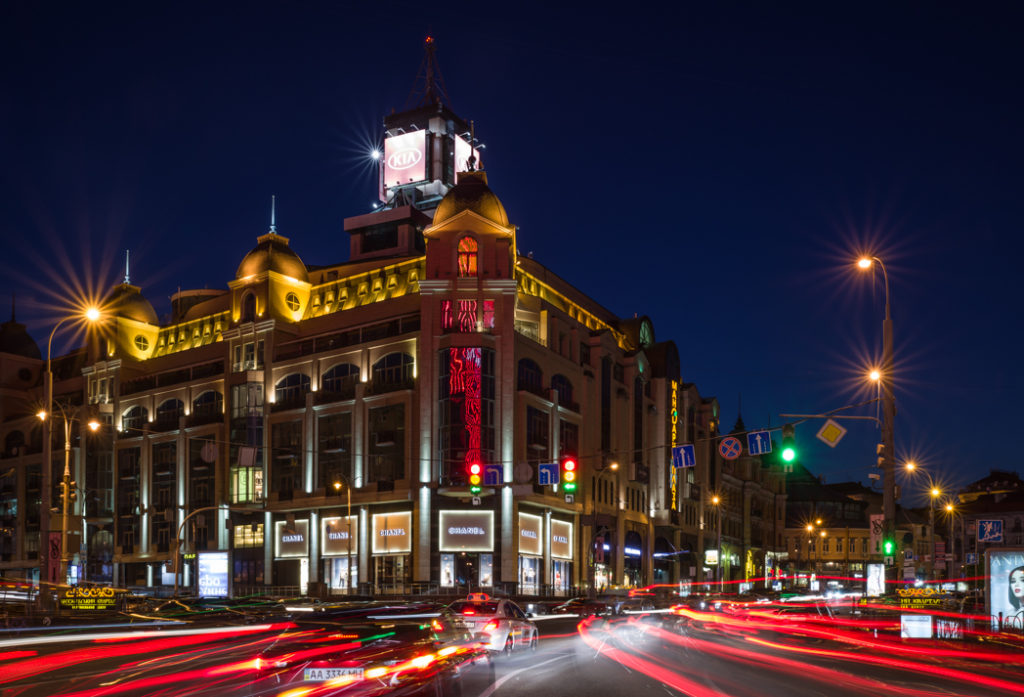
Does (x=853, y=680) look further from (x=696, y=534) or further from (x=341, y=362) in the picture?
(x=696, y=534)

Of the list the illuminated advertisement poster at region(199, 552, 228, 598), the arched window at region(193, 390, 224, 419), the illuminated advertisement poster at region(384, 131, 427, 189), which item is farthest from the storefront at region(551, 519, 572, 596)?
the illuminated advertisement poster at region(384, 131, 427, 189)

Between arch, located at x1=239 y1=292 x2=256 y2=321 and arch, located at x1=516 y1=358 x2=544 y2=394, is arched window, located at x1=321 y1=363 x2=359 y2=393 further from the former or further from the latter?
arch, located at x1=516 y1=358 x2=544 y2=394

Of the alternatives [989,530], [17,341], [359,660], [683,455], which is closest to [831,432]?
[683,455]

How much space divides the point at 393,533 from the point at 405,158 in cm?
4362

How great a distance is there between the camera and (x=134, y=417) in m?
89.5

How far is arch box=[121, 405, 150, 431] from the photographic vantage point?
88.1m

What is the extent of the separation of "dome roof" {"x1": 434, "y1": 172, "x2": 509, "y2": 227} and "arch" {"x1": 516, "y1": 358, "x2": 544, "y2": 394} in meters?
9.18

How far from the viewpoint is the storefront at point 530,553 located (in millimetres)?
66938

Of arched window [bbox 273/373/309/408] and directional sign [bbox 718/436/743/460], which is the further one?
arched window [bbox 273/373/309/408]

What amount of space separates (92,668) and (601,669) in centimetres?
1014

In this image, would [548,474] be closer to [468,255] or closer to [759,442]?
[759,442]

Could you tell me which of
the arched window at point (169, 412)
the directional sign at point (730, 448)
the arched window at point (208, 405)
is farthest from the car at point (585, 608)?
the arched window at point (169, 412)

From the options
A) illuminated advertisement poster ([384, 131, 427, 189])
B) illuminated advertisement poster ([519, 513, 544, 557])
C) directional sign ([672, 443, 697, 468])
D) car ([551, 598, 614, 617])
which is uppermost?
illuminated advertisement poster ([384, 131, 427, 189])

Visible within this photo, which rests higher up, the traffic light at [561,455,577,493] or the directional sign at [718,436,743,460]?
the directional sign at [718,436,743,460]
